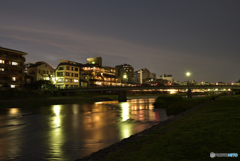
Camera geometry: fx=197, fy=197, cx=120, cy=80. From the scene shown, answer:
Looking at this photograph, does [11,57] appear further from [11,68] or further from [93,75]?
[93,75]

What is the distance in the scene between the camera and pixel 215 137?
8.82 metres

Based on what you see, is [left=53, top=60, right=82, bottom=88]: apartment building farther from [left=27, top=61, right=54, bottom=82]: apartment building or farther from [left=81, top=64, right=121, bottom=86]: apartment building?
[left=81, top=64, right=121, bottom=86]: apartment building

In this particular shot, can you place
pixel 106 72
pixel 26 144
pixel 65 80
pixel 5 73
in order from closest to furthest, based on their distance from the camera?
pixel 26 144, pixel 5 73, pixel 65 80, pixel 106 72

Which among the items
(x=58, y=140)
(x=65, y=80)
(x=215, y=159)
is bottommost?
(x=58, y=140)

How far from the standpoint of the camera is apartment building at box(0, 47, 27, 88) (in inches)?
2458

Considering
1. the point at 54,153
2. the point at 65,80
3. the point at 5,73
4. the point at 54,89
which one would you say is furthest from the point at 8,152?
the point at 65,80

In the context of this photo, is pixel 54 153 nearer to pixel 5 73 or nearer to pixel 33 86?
pixel 5 73

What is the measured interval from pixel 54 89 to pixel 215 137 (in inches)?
2800

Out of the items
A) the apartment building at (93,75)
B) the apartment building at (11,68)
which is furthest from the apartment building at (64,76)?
the apartment building at (11,68)

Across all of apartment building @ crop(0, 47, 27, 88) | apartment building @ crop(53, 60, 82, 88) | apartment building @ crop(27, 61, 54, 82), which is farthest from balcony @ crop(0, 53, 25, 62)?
apartment building @ crop(53, 60, 82, 88)

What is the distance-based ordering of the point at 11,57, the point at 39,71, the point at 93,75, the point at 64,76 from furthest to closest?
1. the point at 93,75
2. the point at 64,76
3. the point at 39,71
4. the point at 11,57

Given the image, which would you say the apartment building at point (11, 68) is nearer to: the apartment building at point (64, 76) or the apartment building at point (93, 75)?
the apartment building at point (64, 76)

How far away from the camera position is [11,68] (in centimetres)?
6600

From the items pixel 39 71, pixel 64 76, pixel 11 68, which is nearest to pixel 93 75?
pixel 64 76
